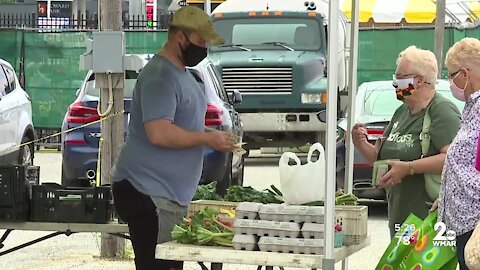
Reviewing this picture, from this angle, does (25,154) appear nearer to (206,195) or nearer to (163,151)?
(206,195)

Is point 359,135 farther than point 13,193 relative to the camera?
No

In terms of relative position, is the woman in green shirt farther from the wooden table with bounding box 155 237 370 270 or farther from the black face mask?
the black face mask

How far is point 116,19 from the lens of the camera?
411 inches

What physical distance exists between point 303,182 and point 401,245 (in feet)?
1.99

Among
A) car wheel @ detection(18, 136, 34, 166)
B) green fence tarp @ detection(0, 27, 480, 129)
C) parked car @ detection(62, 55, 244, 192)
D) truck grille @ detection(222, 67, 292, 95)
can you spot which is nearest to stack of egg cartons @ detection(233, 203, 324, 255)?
parked car @ detection(62, 55, 244, 192)

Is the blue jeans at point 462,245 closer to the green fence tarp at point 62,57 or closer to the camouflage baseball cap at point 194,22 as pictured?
the camouflage baseball cap at point 194,22

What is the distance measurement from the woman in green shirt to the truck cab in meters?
11.7

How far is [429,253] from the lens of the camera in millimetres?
5297

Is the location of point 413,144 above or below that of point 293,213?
above

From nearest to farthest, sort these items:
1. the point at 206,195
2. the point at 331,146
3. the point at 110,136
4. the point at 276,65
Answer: the point at 331,146 → the point at 206,195 → the point at 110,136 → the point at 276,65

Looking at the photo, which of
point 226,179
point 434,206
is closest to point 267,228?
point 434,206

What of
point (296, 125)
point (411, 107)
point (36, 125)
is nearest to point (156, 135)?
point (411, 107)

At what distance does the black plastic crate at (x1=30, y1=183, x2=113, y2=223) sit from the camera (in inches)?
286

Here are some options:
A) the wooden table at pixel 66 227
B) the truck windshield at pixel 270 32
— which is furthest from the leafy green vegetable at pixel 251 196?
the truck windshield at pixel 270 32
